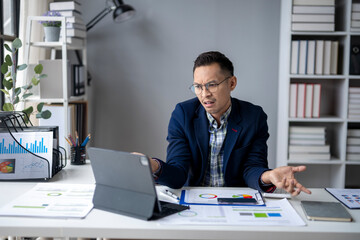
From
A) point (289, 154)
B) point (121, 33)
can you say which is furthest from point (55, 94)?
point (289, 154)

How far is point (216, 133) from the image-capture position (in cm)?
193

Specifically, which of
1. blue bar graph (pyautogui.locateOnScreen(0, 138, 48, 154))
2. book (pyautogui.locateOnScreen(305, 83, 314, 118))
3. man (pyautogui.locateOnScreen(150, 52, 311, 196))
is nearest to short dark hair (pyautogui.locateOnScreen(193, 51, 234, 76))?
man (pyautogui.locateOnScreen(150, 52, 311, 196))

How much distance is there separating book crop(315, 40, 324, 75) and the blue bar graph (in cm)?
220

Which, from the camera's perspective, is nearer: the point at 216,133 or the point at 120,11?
the point at 216,133

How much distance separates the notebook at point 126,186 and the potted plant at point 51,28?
179 cm

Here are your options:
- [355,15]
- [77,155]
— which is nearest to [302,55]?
[355,15]

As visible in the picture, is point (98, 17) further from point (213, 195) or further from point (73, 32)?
point (213, 195)

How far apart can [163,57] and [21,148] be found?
1919 millimetres

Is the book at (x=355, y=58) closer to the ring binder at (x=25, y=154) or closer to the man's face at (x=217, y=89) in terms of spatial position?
the man's face at (x=217, y=89)

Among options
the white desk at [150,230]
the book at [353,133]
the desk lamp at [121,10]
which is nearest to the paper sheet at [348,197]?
the white desk at [150,230]

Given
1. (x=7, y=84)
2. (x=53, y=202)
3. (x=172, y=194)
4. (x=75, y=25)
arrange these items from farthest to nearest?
(x=75, y=25)
(x=7, y=84)
(x=172, y=194)
(x=53, y=202)

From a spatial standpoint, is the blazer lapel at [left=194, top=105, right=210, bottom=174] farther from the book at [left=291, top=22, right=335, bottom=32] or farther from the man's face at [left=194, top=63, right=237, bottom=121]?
the book at [left=291, top=22, right=335, bottom=32]

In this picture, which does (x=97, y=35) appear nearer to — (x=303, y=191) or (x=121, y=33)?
(x=121, y=33)

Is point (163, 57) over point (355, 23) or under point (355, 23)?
under
